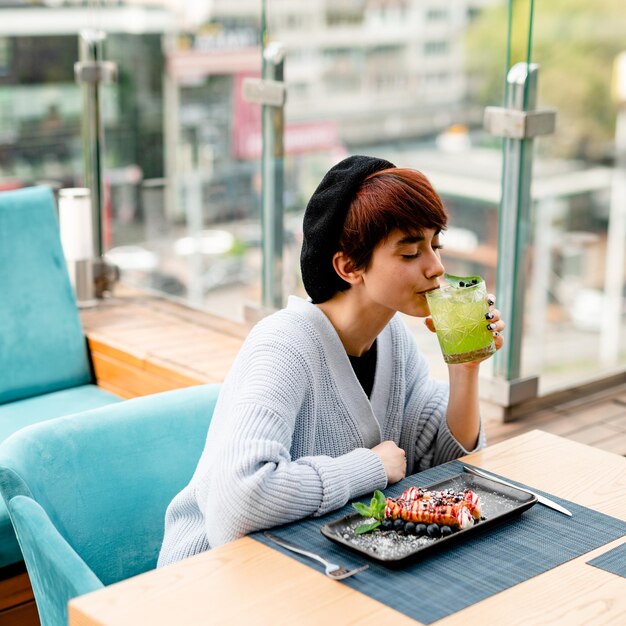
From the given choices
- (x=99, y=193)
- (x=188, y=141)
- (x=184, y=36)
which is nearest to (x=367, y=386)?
(x=99, y=193)

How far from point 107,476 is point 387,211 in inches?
25.4

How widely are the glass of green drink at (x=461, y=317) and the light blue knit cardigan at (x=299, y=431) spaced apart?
180mm

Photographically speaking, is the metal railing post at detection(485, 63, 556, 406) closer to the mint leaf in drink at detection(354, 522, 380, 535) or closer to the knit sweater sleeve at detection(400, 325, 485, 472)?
the knit sweater sleeve at detection(400, 325, 485, 472)

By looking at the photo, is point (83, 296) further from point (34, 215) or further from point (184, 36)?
point (184, 36)

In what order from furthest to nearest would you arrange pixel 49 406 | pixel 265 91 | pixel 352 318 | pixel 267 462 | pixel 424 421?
pixel 265 91
pixel 49 406
pixel 424 421
pixel 352 318
pixel 267 462

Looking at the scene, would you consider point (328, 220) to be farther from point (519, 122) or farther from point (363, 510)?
point (519, 122)

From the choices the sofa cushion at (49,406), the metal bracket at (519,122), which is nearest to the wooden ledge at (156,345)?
the sofa cushion at (49,406)

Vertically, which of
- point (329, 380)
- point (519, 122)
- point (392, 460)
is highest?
point (519, 122)

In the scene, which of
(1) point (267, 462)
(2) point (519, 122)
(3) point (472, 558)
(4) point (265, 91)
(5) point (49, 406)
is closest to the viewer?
(3) point (472, 558)

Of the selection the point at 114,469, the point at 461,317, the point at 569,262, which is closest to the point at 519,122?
the point at 461,317

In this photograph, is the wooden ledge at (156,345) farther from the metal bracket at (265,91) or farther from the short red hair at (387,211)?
the short red hair at (387,211)

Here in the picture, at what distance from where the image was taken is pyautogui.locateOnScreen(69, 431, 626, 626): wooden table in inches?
45.4

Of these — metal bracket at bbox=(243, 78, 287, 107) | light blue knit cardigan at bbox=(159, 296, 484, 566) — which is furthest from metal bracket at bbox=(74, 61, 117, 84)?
light blue knit cardigan at bbox=(159, 296, 484, 566)

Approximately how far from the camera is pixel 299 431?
5.16 ft
